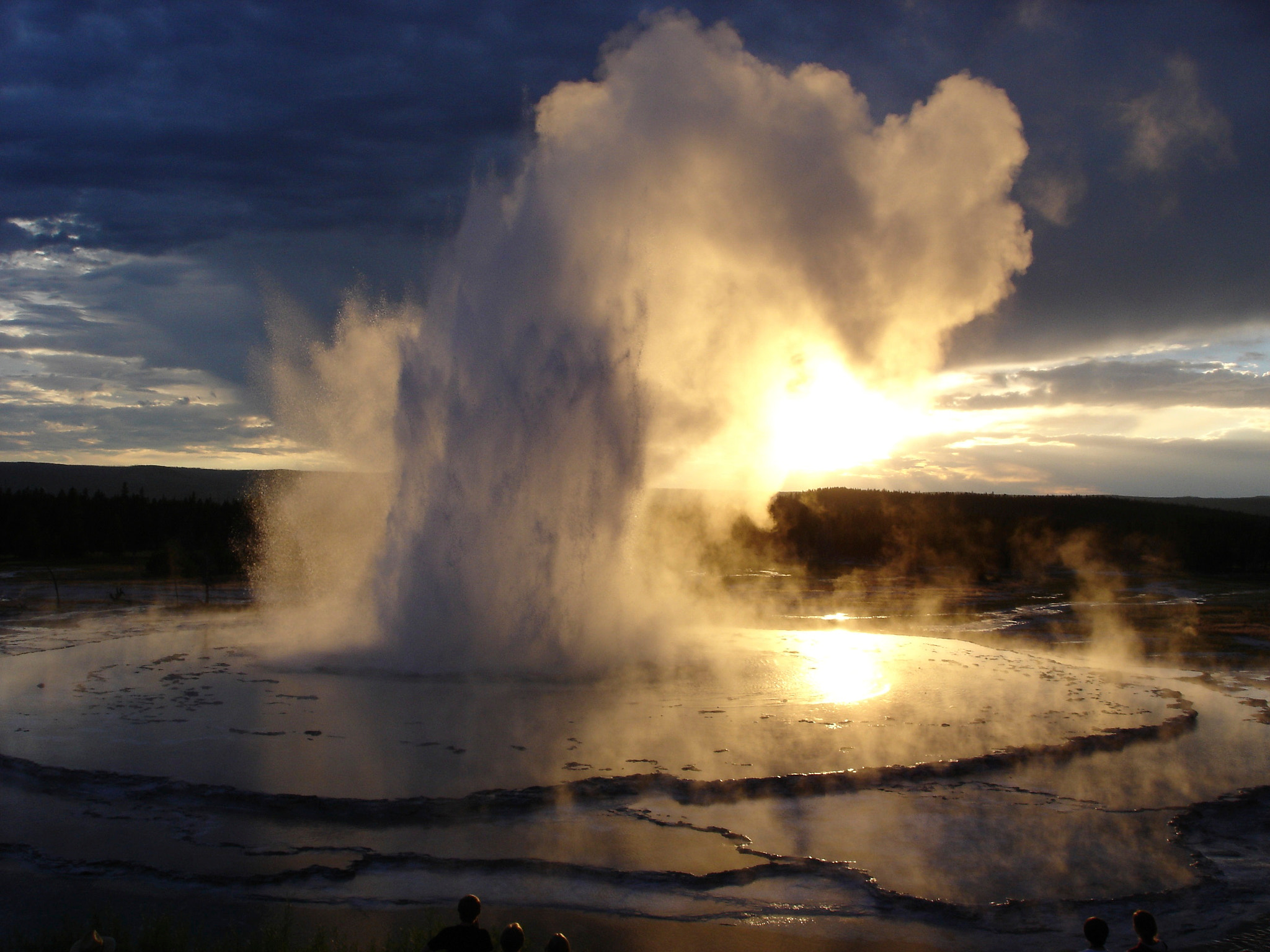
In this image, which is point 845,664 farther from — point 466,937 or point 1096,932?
point 466,937

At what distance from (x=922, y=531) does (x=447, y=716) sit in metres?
60.4

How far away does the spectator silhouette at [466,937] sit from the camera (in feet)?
14.7

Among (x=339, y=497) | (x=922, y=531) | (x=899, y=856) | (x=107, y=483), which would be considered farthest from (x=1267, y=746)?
(x=107, y=483)

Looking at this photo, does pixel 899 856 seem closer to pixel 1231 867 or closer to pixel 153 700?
pixel 1231 867

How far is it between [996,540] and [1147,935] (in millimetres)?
59991

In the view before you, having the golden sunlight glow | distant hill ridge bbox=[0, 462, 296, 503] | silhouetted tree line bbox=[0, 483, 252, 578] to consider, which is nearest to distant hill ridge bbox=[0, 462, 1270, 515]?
distant hill ridge bbox=[0, 462, 296, 503]

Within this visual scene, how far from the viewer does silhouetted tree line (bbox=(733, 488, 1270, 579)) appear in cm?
5162

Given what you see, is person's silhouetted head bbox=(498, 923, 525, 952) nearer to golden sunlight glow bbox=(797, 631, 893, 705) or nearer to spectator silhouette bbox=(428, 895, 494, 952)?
spectator silhouette bbox=(428, 895, 494, 952)

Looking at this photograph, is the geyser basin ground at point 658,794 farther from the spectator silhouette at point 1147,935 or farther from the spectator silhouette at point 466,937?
the spectator silhouette at point 466,937

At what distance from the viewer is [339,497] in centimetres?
3503

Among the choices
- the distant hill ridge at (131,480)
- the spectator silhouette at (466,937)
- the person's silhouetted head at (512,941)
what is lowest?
the spectator silhouette at (466,937)

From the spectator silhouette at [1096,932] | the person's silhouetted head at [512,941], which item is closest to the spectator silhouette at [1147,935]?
the spectator silhouette at [1096,932]

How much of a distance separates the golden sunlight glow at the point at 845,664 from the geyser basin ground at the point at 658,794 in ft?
0.55

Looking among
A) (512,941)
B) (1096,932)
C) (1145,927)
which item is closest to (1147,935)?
(1145,927)
